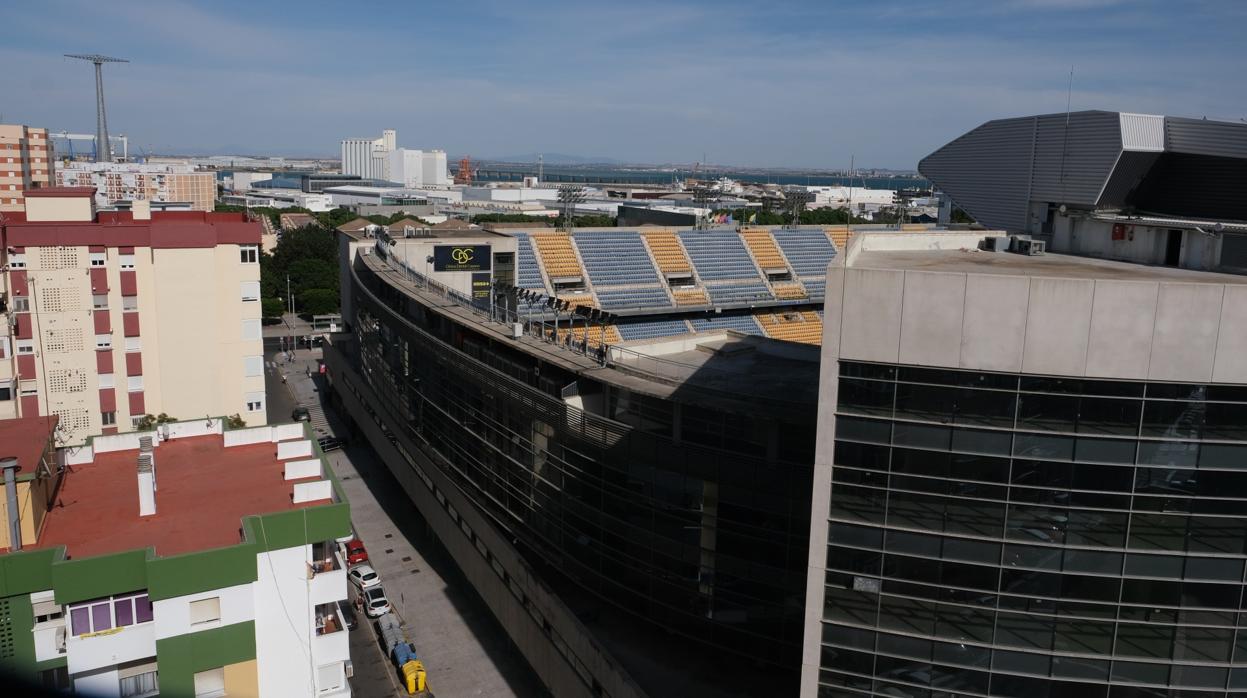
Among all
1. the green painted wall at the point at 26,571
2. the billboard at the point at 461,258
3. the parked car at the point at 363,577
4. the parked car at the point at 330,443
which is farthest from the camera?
the parked car at the point at 330,443

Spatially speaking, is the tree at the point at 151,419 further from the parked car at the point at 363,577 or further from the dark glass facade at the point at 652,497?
the dark glass facade at the point at 652,497

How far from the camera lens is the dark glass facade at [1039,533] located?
14555 millimetres

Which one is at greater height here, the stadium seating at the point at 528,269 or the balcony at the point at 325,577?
the stadium seating at the point at 528,269

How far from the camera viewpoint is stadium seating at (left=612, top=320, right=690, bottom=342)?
58.7 metres

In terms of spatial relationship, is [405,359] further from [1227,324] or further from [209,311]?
[1227,324]

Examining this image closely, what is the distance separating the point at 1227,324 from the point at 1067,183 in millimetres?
17599

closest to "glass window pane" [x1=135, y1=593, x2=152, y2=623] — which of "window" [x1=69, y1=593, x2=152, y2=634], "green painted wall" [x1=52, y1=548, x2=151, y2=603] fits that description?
"window" [x1=69, y1=593, x2=152, y2=634]

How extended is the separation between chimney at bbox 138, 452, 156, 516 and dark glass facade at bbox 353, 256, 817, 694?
Answer: 10.7 meters

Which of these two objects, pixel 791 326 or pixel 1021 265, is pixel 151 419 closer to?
pixel 1021 265

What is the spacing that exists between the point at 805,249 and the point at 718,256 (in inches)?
357

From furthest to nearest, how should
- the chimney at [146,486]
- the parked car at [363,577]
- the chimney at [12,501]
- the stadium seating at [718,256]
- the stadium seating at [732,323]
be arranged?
1. the stadium seating at [718,256]
2. the stadium seating at [732,323]
3. the parked car at [363,577]
4. the chimney at [146,486]
5. the chimney at [12,501]

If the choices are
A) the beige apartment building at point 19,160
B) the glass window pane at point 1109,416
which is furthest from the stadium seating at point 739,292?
the beige apartment building at point 19,160

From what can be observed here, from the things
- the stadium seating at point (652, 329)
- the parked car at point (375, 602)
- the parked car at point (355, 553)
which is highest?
the stadium seating at point (652, 329)

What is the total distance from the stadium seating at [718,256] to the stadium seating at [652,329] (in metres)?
7.12
